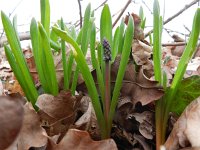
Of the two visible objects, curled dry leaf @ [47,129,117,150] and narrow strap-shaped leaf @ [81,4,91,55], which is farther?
narrow strap-shaped leaf @ [81,4,91,55]

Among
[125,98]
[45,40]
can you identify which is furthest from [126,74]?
[45,40]

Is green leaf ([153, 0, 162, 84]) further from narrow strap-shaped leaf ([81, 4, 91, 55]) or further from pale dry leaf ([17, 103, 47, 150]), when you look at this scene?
pale dry leaf ([17, 103, 47, 150])

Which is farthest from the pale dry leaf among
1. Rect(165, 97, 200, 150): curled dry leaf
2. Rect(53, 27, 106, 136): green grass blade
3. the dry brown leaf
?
Rect(165, 97, 200, 150): curled dry leaf

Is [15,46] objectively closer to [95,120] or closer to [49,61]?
[49,61]

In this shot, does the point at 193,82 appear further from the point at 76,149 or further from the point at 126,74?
the point at 76,149

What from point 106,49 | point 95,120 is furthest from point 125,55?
point 95,120

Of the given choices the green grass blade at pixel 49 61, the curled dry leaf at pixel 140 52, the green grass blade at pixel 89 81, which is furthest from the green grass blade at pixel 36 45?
the curled dry leaf at pixel 140 52

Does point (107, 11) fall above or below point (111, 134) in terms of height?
above
